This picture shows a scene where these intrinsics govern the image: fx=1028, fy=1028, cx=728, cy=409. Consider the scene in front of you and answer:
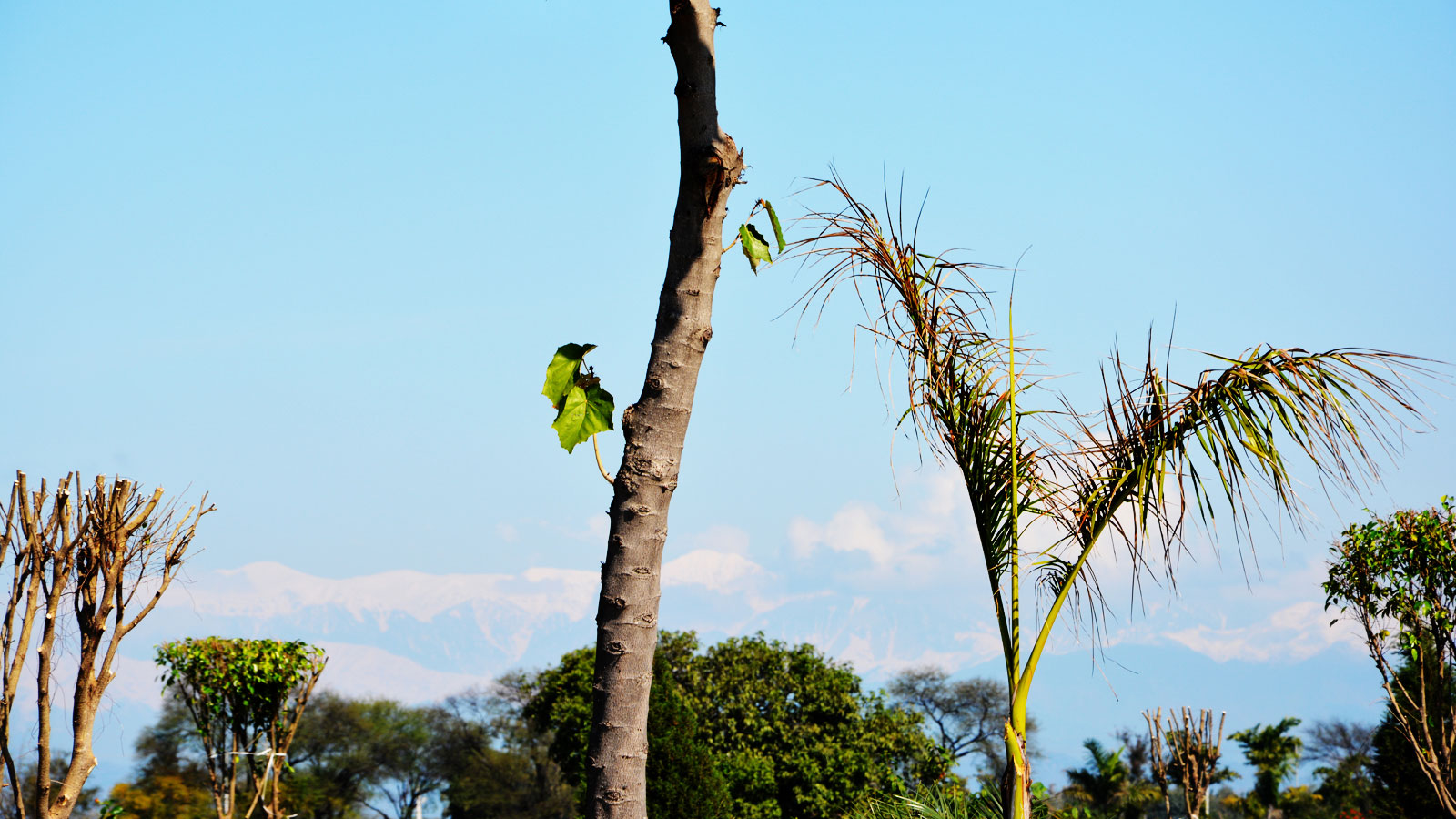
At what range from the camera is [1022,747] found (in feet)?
10.6

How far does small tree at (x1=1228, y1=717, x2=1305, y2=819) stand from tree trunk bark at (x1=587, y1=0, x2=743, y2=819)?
2255 centimetres

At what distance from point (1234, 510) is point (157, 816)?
707 inches

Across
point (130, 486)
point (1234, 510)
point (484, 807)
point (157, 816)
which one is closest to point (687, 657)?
point (157, 816)

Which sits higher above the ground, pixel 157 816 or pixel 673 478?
pixel 673 478

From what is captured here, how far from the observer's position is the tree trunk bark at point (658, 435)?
6.75 ft

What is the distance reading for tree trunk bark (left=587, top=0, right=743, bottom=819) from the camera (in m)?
2.06

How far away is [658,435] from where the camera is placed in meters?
2.15

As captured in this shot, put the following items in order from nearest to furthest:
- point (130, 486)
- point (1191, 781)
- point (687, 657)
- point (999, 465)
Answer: point (999, 465) → point (130, 486) → point (1191, 781) → point (687, 657)

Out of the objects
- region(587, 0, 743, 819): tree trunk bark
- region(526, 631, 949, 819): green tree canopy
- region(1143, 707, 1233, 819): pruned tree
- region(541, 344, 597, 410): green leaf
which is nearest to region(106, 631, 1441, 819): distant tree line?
region(526, 631, 949, 819): green tree canopy

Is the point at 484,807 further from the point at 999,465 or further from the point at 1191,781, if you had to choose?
the point at 999,465

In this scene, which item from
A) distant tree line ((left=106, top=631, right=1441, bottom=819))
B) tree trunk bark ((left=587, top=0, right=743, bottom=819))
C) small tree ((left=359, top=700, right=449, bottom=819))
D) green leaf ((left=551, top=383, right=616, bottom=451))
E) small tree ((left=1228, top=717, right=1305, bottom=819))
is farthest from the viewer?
small tree ((left=359, top=700, right=449, bottom=819))

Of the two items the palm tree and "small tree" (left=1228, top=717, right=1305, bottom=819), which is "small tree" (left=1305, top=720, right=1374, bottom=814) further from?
the palm tree

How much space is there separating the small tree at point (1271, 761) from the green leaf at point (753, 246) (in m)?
22.4

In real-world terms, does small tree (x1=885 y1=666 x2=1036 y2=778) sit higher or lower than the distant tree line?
higher
